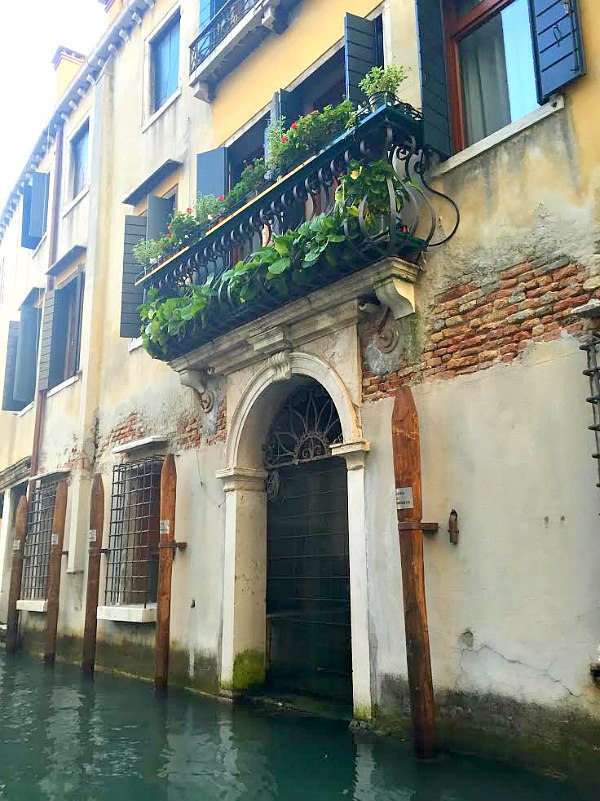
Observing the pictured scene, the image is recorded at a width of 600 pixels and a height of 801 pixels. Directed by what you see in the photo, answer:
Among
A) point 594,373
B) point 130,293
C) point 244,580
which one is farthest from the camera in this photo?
point 130,293

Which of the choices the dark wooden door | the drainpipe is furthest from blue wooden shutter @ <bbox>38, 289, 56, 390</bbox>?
the dark wooden door

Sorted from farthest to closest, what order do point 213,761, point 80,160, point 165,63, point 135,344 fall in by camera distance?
point 80,160 → point 165,63 → point 135,344 → point 213,761

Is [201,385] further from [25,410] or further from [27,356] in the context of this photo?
[25,410]

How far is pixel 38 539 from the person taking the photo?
1102 centimetres

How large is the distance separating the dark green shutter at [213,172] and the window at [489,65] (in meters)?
3.00

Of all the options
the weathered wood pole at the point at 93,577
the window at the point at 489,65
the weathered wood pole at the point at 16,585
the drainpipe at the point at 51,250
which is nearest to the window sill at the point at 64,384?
the drainpipe at the point at 51,250

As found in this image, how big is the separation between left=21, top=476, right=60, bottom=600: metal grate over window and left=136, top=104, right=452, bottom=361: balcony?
5246 mm

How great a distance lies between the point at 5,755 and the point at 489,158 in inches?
204

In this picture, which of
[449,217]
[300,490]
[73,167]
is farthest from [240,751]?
[73,167]

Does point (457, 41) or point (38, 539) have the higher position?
point (457, 41)

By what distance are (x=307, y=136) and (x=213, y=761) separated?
4741 mm

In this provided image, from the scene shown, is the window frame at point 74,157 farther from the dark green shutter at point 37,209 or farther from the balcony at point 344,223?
the balcony at point 344,223

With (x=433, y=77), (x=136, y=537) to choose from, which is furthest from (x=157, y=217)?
(x=433, y=77)

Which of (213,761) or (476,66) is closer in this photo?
(213,761)
